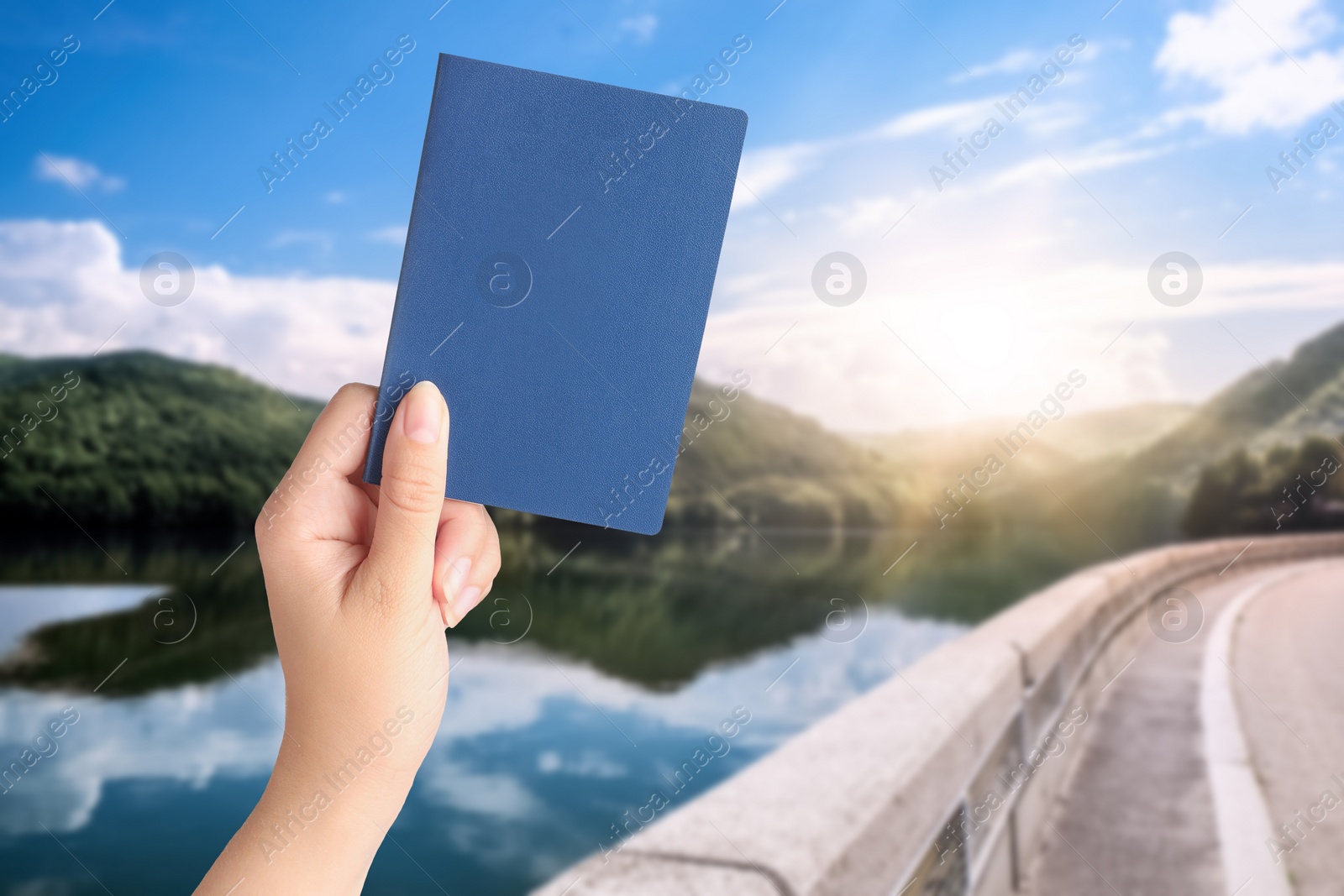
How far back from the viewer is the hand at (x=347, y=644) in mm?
948

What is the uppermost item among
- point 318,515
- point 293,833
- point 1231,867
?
point 318,515

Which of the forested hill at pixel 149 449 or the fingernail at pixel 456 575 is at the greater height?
the forested hill at pixel 149 449

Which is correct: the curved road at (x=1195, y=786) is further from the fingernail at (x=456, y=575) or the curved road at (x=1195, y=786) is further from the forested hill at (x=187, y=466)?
the forested hill at (x=187, y=466)

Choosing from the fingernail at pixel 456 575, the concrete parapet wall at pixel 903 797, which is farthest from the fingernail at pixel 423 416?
the concrete parapet wall at pixel 903 797

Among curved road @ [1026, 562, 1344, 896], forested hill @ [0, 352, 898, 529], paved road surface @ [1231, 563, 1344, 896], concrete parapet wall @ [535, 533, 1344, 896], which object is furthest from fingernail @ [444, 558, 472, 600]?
forested hill @ [0, 352, 898, 529]

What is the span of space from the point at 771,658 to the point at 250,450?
3606cm

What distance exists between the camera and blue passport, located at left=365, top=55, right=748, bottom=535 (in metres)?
1.02

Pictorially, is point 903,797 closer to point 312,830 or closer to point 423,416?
point 312,830

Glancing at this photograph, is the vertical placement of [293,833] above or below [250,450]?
below

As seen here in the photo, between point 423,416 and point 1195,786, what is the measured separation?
575cm

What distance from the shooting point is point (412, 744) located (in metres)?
1.02

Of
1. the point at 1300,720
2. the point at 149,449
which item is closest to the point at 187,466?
the point at 149,449

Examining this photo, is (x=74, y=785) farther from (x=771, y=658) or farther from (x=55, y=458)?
(x=771, y=658)

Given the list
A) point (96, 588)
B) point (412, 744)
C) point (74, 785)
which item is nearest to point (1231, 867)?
point (412, 744)
